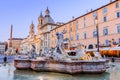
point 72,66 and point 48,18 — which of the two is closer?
point 72,66

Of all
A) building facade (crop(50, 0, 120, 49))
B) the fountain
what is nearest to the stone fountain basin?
the fountain

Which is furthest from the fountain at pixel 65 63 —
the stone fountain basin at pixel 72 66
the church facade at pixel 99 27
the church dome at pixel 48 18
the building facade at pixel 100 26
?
the church dome at pixel 48 18

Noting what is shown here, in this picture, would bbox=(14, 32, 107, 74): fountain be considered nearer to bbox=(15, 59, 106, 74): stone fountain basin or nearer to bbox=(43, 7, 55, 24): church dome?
bbox=(15, 59, 106, 74): stone fountain basin

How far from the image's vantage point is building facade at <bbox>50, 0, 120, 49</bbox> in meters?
33.0

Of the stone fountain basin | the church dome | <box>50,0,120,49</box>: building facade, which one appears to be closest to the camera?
the stone fountain basin

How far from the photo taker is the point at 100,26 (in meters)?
37.1

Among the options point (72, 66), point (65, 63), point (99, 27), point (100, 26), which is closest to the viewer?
point (72, 66)

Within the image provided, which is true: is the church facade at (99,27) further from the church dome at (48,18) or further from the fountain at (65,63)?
the church dome at (48,18)

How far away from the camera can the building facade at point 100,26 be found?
33.0 metres

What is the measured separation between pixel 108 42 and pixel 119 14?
20.1 ft

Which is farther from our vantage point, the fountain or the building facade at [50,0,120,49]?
the building facade at [50,0,120,49]

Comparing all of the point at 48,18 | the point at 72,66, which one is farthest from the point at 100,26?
the point at 48,18

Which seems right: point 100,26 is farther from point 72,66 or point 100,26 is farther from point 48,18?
point 48,18

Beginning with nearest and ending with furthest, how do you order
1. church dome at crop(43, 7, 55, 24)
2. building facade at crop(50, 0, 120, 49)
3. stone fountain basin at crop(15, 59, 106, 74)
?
stone fountain basin at crop(15, 59, 106, 74)
building facade at crop(50, 0, 120, 49)
church dome at crop(43, 7, 55, 24)
